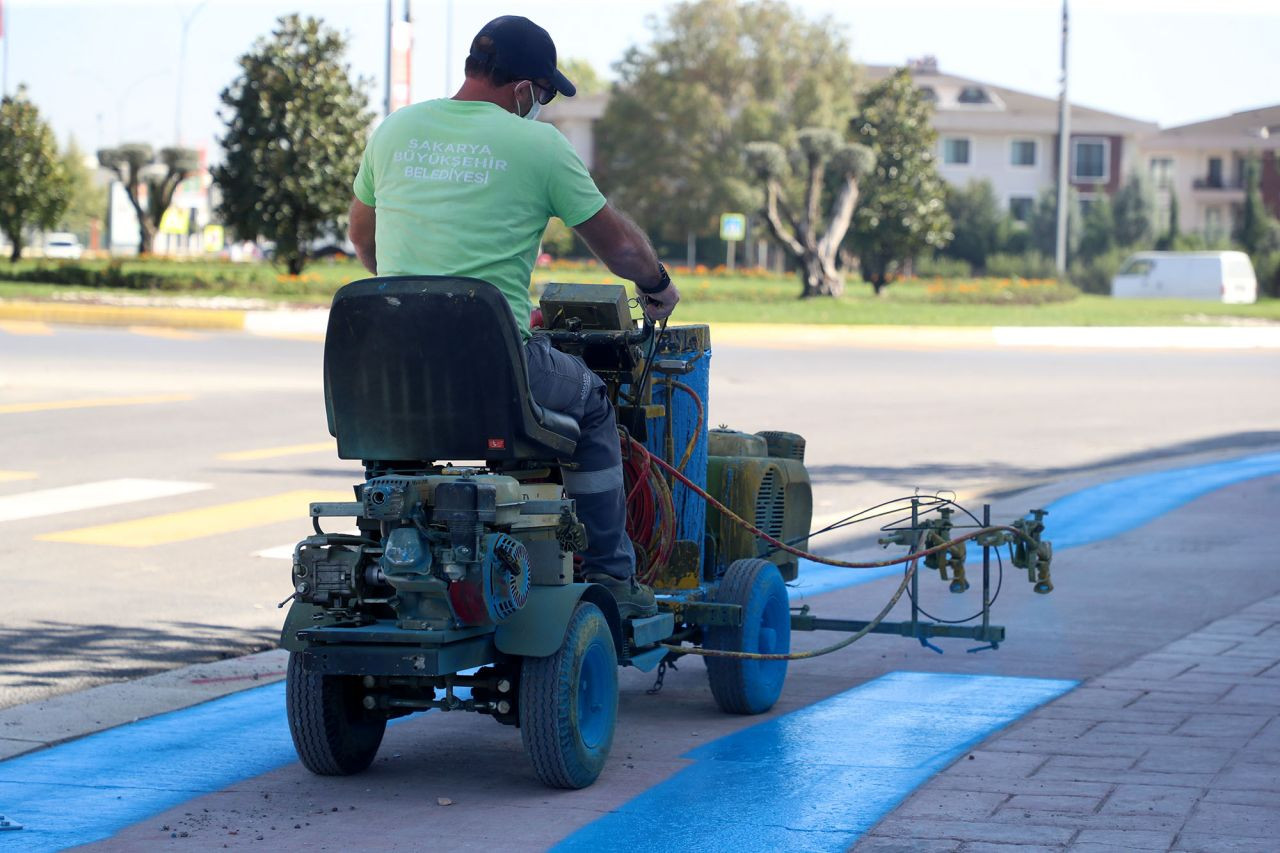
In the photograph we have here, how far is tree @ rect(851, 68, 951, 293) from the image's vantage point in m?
42.9

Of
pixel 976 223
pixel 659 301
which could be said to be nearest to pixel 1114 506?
→ pixel 659 301

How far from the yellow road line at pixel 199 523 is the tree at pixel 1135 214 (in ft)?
215

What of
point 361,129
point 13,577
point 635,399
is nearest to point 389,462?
point 635,399

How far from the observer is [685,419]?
5.83 m

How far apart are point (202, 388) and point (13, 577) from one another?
32.9ft

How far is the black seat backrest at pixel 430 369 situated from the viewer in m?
4.54

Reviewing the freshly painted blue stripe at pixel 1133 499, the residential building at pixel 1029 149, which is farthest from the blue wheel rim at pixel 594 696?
the residential building at pixel 1029 149

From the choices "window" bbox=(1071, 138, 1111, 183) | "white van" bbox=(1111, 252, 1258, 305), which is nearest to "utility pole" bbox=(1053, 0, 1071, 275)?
"white van" bbox=(1111, 252, 1258, 305)

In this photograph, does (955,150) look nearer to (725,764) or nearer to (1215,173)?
(1215,173)

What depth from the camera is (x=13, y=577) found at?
338 inches

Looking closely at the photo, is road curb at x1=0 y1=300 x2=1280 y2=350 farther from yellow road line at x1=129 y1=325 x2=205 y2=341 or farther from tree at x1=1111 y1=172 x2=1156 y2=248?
tree at x1=1111 y1=172 x2=1156 y2=248

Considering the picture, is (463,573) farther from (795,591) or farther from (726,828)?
(795,591)

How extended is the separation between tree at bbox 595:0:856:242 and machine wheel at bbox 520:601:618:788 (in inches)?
3040

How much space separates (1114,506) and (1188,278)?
4453 cm
